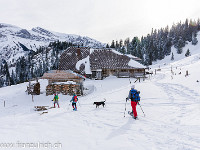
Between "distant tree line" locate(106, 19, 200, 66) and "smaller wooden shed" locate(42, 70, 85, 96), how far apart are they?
222ft

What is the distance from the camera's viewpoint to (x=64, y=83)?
20703mm

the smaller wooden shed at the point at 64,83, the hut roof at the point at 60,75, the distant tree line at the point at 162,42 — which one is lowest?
the smaller wooden shed at the point at 64,83

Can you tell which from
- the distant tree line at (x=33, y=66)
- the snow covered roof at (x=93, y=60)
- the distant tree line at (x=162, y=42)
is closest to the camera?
the snow covered roof at (x=93, y=60)

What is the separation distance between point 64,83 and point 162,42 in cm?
9819

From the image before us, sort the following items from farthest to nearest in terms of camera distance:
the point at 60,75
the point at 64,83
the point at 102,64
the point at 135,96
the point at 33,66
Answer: the point at 33,66
the point at 102,64
the point at 60,75
the point at 64,83
the point at 135,96

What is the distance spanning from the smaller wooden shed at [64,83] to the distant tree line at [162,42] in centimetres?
6754

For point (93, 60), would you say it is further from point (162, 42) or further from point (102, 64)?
point (162, 42)

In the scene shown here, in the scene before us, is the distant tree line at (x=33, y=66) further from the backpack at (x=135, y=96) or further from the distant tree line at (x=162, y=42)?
the backpack at (x=135, y=96)

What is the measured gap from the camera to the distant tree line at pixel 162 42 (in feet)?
284

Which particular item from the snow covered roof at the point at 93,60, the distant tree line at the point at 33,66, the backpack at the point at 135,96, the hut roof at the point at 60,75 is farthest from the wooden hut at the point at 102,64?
the distant tree line at the point at 33,66

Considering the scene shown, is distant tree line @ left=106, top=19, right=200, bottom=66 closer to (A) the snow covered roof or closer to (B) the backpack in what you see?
(A) the snow covered roof

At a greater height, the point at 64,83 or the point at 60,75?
the point at 60,75

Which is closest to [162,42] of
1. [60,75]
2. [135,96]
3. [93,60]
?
[93,60]

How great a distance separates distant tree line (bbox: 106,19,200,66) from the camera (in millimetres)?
86625
